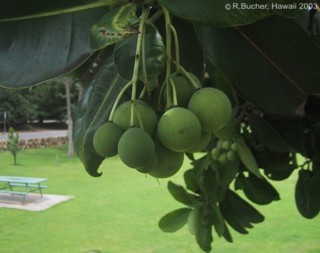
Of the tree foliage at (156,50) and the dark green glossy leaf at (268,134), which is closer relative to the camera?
the tree foliage at (156,50)

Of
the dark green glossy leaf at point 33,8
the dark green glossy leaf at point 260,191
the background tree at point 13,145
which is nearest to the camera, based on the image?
the dark green glossy leaf at point 33,8

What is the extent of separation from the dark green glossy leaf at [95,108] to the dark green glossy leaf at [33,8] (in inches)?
5.1

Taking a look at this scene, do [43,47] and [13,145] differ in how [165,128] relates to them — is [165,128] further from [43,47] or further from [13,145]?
[13,145]

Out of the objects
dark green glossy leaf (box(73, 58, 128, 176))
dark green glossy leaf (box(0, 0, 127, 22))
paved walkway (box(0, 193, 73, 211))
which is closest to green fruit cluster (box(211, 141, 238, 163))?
dark green glossy leaf (box(73, 58, 128, 176))

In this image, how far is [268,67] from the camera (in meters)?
0.82

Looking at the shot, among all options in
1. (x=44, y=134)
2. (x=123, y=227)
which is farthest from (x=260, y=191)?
(x=44, y=134)

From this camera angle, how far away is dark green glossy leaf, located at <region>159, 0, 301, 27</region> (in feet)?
1.92

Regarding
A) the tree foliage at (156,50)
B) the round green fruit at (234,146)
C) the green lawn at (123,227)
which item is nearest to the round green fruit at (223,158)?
the round green fruit at (234,146)

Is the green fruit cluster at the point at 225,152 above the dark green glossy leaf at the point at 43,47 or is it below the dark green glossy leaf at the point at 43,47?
below

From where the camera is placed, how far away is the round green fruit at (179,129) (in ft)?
1.90

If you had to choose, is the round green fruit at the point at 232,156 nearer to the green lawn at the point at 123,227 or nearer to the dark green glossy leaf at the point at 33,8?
the dark green glossy leaf at the point at 33,8

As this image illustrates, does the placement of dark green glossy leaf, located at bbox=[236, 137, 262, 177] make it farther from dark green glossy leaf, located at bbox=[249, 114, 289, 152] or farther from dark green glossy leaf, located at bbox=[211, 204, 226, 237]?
dark green glossy leaf, located at bbox=[211, 204, 226, 237]

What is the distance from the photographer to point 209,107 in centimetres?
61

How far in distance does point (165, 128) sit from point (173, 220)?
4.67ft
